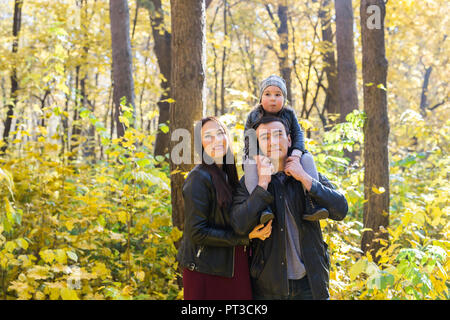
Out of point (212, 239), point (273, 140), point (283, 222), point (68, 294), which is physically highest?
point (273, 140)

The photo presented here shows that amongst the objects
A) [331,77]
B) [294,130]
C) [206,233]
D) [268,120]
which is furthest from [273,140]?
[331,77]

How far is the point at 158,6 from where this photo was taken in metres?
9.55

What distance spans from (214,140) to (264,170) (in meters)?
0.48

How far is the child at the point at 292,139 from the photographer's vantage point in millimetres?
2297

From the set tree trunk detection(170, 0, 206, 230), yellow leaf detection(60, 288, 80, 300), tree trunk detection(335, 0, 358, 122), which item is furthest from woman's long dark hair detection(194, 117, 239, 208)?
tree trunk detection(335, 0, 358, 122)

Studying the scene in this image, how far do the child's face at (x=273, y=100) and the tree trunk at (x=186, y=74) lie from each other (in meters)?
1.36

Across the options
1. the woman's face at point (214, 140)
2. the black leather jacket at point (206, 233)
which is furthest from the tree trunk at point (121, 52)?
the black leather jacket at point (206, 233)

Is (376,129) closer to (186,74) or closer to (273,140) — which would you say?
(186,74)

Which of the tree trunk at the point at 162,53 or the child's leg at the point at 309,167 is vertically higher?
the tree trunk at the point at 162,53

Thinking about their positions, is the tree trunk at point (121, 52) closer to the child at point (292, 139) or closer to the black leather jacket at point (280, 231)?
the child at point (292, 139)

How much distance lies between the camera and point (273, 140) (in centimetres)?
239
